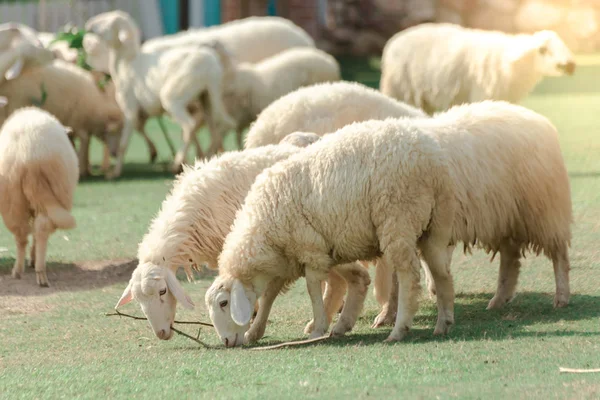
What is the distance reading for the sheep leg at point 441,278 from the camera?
565 centimetres

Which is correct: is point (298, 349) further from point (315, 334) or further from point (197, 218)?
point (197, 218)

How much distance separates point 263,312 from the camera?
598cm

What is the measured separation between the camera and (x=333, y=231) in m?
5.66

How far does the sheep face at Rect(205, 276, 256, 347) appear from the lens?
5737 millimetres

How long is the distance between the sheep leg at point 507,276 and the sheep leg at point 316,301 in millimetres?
1137

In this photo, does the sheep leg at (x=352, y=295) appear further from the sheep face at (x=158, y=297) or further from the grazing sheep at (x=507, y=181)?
the sheep face at (x=158, y=297)

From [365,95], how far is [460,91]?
385 centimetres

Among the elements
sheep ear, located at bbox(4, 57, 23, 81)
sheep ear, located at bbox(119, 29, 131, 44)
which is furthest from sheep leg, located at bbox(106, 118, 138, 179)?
sheep ear, located at bbox(4, 57, 23, 81)

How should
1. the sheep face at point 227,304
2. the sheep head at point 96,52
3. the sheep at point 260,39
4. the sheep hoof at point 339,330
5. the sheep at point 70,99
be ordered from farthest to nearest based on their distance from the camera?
1. the sheep at point 260,39
2. the sheep head at point 96,52
3. the sheep at point 70,99
4. the sheep hoof at point 339,330
5. the sheep face at point 227,304

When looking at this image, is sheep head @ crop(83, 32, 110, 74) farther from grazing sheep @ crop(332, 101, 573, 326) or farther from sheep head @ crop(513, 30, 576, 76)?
grazing sheep @ crop(332, 101, 573, 326)

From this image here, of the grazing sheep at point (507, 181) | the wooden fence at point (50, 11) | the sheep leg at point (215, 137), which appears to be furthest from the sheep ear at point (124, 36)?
the wooden fence at point (50, 11)

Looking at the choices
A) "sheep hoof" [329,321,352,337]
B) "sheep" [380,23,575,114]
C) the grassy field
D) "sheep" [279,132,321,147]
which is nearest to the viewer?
the grassy field

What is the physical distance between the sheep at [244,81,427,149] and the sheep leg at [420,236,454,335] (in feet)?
5.76

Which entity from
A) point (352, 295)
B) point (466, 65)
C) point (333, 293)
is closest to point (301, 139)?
point (333, 293)
